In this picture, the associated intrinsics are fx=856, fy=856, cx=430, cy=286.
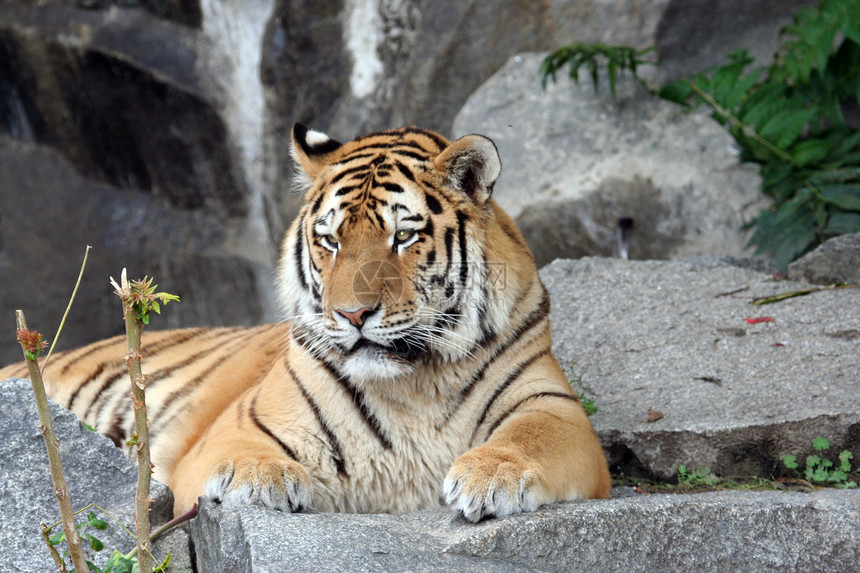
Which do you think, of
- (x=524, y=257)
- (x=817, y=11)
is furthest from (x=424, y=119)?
(x=524, y=257)

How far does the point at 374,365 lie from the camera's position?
8.07ft

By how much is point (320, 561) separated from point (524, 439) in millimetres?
708

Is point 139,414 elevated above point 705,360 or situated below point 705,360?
above

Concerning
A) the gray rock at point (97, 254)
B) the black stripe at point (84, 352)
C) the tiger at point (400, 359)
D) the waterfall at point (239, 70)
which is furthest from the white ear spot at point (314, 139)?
the gray rock at point (97, 254)

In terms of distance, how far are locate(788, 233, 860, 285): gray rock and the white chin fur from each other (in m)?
2.70

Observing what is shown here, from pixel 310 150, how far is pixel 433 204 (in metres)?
0.57

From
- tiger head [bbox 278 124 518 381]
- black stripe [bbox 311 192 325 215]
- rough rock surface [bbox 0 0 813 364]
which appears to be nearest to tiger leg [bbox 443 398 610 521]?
tiger head [bbox 278 124 518 381]

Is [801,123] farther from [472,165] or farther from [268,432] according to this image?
[268,432]

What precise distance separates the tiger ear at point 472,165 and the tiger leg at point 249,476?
38.6 inches

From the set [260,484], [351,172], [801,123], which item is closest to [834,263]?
[801,123]

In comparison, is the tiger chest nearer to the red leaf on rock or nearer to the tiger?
the tiger

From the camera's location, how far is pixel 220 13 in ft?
26.0

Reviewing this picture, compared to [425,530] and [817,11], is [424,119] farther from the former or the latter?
[425,530]

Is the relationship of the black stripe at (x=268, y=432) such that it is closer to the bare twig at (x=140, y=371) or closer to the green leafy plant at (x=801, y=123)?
the bare twig at (x=140, y=371)
